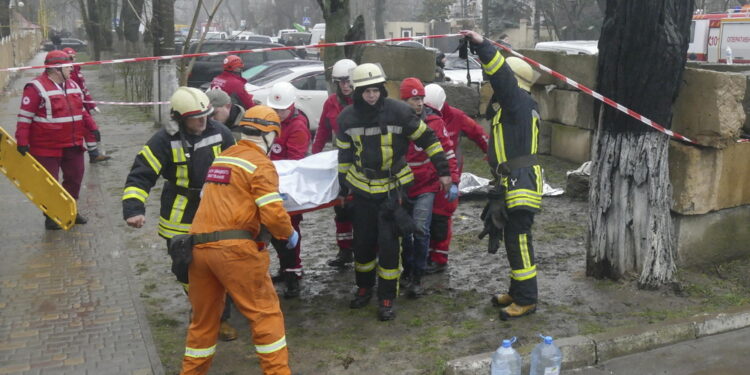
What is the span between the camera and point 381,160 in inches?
226

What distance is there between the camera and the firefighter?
571 centimetres

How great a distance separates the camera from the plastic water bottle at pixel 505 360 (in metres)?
4.73

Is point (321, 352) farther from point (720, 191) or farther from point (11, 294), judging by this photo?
point (720, 191)

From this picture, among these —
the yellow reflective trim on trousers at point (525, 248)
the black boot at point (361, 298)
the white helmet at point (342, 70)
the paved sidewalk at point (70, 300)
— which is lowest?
the paved sidewalk at point (70, 300)

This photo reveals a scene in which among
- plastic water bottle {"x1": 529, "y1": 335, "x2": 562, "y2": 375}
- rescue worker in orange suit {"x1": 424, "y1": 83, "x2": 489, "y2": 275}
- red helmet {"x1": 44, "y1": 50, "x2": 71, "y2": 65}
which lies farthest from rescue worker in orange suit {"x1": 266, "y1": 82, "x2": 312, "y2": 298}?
red helmet {"x1": 44, "y1": 50, "x2": 71, "y2": 65}

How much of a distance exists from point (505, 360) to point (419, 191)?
198 centimetres

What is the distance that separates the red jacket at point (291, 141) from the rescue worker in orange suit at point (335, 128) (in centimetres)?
40

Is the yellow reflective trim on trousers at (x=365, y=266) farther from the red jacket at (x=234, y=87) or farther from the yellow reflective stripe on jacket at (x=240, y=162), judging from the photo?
the red jacket at (x=234, y=87)

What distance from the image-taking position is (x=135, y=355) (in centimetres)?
516

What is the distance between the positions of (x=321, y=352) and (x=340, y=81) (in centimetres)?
278

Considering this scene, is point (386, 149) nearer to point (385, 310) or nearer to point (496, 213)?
point (496, 213)

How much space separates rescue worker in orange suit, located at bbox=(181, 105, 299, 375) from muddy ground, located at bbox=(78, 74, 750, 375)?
54 cm

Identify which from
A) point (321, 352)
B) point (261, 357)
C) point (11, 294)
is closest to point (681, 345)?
point (321, 352)

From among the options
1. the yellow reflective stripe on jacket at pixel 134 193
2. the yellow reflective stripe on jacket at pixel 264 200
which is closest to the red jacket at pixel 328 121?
the yellow reflective stripe on jacket at pixel 134 193
